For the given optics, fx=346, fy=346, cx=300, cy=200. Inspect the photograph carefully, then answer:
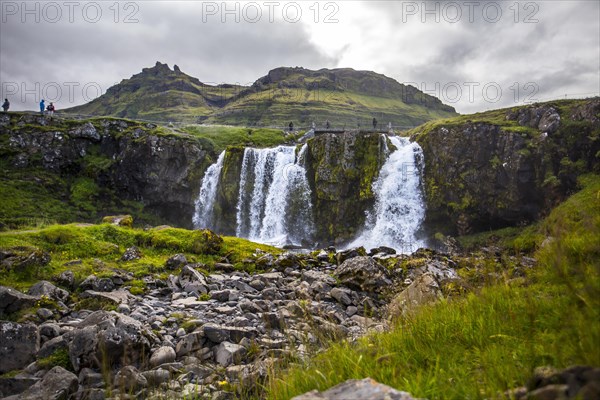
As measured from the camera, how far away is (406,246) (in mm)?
30859

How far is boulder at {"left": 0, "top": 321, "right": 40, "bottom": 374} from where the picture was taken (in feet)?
18.9

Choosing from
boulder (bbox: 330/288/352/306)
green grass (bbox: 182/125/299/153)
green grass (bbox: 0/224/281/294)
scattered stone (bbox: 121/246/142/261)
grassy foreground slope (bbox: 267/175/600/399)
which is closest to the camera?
grassy foreground slope (bbox: 267/175/600/399)

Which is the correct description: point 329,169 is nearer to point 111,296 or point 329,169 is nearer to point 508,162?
point 508,162

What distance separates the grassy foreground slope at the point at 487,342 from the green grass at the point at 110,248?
30.0 ft

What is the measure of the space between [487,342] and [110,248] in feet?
48.4

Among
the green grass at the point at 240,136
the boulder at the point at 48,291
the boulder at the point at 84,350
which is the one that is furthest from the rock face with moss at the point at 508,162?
the boulder at the point at 84,350

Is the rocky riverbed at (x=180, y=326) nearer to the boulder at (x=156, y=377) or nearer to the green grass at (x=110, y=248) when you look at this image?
the boulder at (x=156, y=377)

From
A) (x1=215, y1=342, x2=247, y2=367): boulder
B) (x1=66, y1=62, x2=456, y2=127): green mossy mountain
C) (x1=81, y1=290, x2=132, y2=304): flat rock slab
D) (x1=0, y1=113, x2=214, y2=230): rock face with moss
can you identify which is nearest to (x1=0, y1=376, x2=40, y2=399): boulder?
(x1=215, y1=342, x2=247, y2=367): boulder

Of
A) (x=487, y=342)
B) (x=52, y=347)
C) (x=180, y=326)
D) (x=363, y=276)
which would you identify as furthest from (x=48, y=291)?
(x=487, y=342)

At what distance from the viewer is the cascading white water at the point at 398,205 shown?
31.7 meters

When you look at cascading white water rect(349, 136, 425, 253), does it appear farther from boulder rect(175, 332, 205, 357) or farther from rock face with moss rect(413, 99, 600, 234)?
boulder rect(175, 332, 205, 357)

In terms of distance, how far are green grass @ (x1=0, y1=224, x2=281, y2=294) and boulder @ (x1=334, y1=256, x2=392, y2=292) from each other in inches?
171

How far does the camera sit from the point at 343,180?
3622 cm

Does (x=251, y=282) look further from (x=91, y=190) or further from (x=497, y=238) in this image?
(x=91, y=190)
